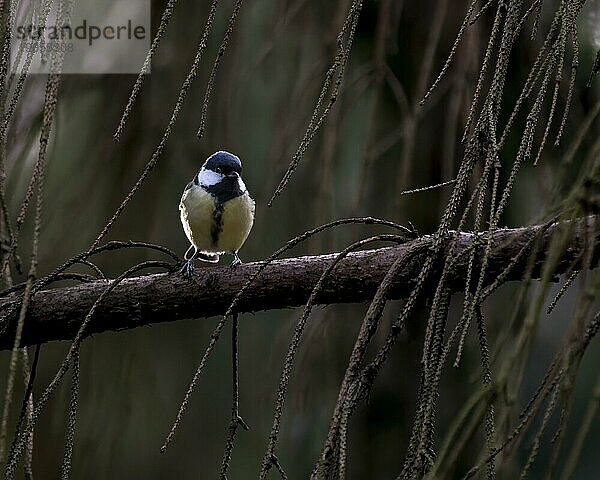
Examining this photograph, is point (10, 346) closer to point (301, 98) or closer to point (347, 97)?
A: point (301, 98)

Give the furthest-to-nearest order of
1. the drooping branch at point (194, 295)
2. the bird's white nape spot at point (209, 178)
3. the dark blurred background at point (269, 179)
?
the bird's white nape spot at point (209, 178)
the dark blurred background at point (269, 179)
the drooping branch at point (194, 295)

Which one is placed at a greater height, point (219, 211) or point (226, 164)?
point (226, 164)

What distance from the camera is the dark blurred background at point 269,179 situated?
1.52 metres

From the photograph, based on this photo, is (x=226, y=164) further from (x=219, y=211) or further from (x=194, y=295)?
(x=194, y=295)

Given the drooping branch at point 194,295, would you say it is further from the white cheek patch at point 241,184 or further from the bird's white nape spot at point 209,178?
the white cheek patch at point 241,184

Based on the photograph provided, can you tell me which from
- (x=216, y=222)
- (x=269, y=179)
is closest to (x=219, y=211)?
(x=216, y=222)

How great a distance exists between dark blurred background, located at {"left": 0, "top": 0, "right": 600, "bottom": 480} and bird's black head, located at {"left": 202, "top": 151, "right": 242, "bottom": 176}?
10 centimetres

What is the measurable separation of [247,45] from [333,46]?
36 cm

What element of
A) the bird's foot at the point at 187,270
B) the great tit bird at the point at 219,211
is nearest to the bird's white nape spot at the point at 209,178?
the great tit bird at the point at 219,211

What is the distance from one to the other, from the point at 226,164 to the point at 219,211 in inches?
4.0

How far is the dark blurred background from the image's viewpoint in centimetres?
152

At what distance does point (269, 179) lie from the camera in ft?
4.51

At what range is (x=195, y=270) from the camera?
1.31 metres

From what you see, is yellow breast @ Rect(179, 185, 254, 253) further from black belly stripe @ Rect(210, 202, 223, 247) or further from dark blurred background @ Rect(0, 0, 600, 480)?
dark blurred background @ Rect(0, 0, 600, 480)
